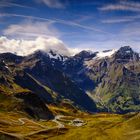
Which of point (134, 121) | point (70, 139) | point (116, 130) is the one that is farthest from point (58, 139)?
point (134, 121)

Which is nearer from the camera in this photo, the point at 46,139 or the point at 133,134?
the point at 133,134

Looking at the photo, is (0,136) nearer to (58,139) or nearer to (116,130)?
(58,139)

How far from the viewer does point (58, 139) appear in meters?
191

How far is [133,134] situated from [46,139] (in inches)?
2077

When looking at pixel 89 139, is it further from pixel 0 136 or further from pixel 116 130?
pixel 0 136

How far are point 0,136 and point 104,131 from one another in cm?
5992

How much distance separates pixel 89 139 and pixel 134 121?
107 feet

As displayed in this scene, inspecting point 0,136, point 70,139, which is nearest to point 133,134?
point 70,139

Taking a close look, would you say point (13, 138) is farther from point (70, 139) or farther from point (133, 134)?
point (133, 134)

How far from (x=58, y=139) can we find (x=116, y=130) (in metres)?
33.0

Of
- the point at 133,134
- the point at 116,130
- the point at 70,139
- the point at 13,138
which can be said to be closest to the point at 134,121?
the point at 116,130

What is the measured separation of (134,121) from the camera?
19675 cm

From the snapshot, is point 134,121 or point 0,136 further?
point 134,121

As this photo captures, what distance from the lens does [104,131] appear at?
19462 cm
